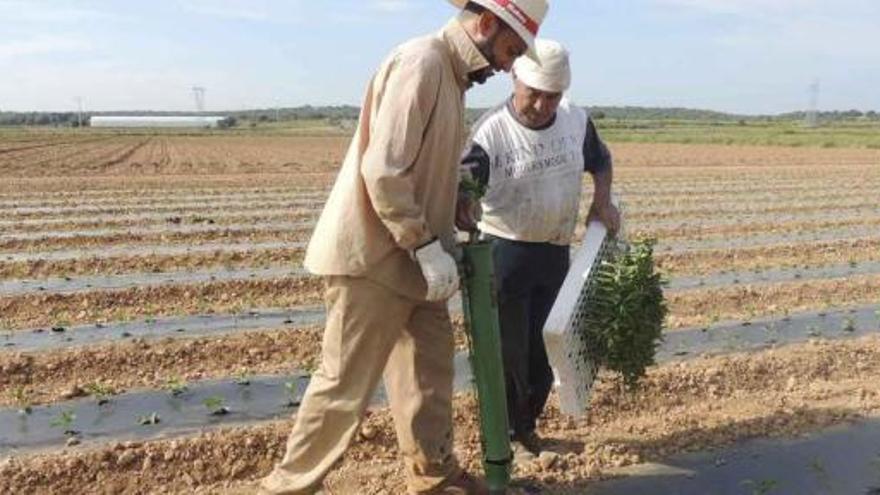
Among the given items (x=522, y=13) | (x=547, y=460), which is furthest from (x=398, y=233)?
(x=547, y=460)

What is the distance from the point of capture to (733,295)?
7883 mm

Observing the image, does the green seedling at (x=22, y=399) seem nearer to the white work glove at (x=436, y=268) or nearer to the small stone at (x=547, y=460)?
the small stone at (x=547, y=460)

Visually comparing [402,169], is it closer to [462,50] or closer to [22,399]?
[462,50]

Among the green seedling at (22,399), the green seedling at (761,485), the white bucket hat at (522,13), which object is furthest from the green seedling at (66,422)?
the green seedling at (761,485)

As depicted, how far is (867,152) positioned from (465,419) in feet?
119

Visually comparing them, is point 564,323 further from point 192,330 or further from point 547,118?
point 192,330

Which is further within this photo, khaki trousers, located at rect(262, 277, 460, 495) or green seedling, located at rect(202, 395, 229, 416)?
green seedling, located at rect(202, 395, 229, 416)

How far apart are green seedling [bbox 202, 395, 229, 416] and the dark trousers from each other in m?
1.75

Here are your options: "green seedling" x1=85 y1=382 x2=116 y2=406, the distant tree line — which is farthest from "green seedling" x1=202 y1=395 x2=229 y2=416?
the distant tree line

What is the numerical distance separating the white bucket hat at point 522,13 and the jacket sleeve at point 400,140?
25cm

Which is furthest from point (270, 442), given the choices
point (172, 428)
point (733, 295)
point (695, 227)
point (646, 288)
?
point (695, 227)

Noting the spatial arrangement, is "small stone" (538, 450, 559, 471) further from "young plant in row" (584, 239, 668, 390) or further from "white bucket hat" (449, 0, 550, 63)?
"white bucket hat" (449, 0, 550, 63)

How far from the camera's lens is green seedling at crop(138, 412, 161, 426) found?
15.6 ft

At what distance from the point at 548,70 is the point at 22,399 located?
11.4ft
